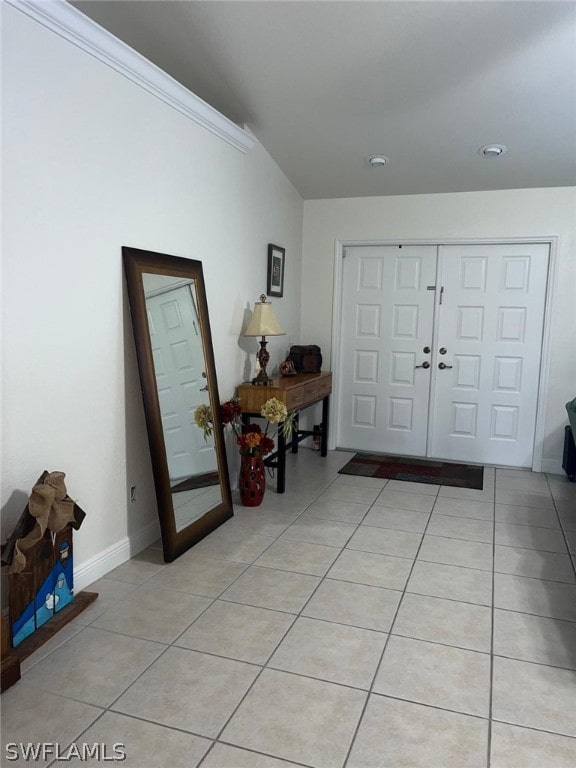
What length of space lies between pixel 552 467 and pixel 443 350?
53.5 inches

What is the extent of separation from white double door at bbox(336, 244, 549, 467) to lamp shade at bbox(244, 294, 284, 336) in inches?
58.8

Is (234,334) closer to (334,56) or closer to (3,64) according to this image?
(334,56)

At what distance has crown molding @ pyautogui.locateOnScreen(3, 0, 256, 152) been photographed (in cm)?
223

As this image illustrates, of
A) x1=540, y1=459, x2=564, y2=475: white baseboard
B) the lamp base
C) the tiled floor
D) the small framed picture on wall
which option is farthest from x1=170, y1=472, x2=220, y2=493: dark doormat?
x1=540, y1=459, x2=564, y2=475: white baseboard

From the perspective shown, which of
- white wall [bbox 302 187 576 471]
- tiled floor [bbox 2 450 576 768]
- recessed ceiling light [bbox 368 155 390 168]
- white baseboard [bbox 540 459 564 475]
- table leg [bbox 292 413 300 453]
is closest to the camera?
tiled floor [bbox 2 450 576 768]

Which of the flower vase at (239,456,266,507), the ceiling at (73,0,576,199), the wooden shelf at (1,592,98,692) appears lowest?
the wooden shelf at (1,592,98,692)

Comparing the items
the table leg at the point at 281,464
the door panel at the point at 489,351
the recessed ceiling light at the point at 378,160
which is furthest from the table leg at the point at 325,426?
the recessed ceiling light at the point at 378,160

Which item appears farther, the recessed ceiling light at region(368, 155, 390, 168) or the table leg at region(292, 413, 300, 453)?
the table leg at region(292, 413, 300, 453)

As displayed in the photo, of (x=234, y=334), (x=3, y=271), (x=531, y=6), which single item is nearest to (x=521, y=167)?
(x=531, y=6)

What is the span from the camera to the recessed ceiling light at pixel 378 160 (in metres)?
4.46

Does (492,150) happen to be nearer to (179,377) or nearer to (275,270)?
(275,270)

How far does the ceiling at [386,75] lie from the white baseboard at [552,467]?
231 centimetres

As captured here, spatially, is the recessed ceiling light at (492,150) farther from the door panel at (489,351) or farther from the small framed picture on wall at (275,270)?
the small framed picture on wall at (275,270)

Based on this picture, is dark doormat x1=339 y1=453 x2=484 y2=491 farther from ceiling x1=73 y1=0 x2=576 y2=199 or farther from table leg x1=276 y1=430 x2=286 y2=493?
ceiling x1=73 y1=0 x2=576 y2=199
